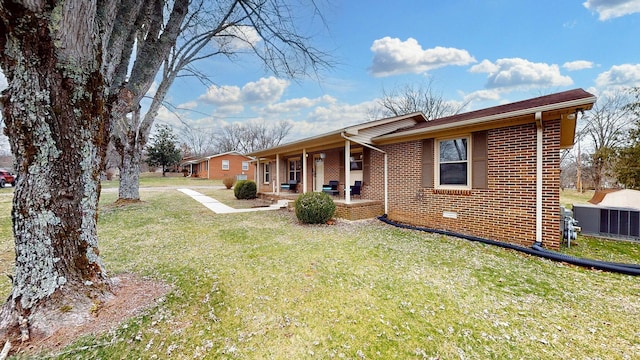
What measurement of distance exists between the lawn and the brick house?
0.94 metres

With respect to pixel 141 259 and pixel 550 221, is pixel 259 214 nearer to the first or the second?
pixel 141 259

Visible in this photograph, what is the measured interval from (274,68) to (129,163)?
8.63m

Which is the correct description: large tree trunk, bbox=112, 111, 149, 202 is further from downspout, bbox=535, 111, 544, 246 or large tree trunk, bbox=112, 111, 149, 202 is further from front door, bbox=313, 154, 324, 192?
downspout, bbox=535, 111, 544, 246

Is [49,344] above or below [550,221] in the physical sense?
below

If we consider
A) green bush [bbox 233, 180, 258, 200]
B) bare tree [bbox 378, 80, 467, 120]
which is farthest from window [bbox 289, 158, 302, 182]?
bare tree [bbox 378, 80, 467, 120]

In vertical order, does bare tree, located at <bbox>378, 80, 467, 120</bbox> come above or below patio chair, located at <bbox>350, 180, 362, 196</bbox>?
above

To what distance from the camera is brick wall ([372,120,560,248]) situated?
16.4 ft

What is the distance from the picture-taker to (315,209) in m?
7.24

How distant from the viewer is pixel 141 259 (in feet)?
14.8

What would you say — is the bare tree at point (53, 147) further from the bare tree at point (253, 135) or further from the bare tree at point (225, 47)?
the bare tree at point (253, 135)

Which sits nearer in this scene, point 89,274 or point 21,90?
point 21,90

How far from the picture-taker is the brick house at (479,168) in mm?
5008

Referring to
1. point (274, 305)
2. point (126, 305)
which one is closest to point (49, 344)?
point (126, 305)

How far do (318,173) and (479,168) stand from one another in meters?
7.16
